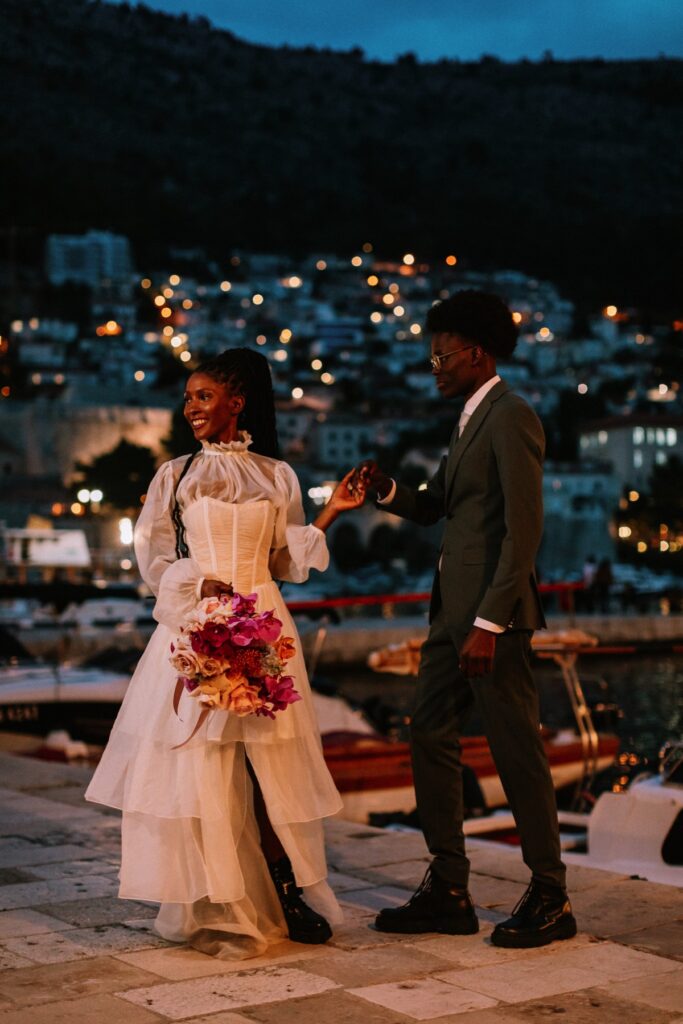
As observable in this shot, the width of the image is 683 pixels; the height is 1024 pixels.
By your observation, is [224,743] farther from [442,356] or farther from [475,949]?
[442,356]

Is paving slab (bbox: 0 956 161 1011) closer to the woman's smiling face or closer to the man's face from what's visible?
the woman's smiling face

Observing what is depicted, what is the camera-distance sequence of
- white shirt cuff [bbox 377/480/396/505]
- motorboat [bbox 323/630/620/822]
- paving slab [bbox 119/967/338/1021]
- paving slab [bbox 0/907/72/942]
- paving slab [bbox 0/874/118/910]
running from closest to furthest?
paving slab [bbox 119/967/338/1021] < paving slab [bbox 0/907/72/942] < white shirt cuff [bbox 377/480/396/505] < paving slab [bbox 0/874/118/910] < motorboat [bbox 323/630/620/822]

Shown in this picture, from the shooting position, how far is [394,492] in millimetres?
Result: 3980

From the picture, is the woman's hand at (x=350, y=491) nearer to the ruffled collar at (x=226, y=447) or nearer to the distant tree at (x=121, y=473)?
the ruffled collar at (x=226, y=447)

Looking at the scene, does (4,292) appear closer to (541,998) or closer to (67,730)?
(67,730)

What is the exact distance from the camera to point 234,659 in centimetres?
356

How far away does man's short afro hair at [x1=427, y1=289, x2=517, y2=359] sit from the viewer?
3.85 meters

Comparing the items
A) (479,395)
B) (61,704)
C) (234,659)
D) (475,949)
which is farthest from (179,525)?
(61,704)

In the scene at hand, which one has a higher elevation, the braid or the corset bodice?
the braid

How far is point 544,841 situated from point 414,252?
167 metres

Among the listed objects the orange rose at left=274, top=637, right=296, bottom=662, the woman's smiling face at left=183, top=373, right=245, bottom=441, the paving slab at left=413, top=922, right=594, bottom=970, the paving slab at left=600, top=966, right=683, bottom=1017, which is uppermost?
the woman's smiling face at left=183, top=373, right=245, bottom=441

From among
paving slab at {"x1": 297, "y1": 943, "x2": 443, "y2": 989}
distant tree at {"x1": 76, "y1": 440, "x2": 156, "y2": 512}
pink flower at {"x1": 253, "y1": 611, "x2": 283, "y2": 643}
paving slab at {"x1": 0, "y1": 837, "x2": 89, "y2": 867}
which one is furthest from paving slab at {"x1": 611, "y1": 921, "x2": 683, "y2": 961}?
A: distant tree at {"x1": 76, "y1": 440, "x2": 156, "y2": 512}

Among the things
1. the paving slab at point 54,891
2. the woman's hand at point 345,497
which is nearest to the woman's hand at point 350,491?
the woman's hand at point 345,497

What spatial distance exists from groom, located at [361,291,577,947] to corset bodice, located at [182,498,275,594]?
34 centimetres
